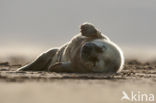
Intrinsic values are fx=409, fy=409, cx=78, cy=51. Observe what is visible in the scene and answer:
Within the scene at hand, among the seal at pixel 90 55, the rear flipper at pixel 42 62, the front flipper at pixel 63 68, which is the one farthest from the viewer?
the rear flipper at pixel 42 62

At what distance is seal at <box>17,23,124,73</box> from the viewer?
765cm

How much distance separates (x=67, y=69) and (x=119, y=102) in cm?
460

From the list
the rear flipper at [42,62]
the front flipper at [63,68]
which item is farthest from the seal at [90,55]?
the rear flipper at [42,62]

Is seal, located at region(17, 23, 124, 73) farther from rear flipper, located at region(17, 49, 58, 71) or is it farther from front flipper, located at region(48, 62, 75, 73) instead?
rear flipper, located at region(17, 49, 58, 71)

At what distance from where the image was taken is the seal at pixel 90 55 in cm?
765

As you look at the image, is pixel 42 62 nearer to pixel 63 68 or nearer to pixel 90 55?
pixel 63 68

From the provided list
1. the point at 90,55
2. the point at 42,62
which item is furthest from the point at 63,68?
the point at 42,62

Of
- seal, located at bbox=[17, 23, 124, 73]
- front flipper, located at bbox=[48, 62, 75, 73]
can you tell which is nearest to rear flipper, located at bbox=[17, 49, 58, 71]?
seal, located at bbox=[17, 23, 124, 73]

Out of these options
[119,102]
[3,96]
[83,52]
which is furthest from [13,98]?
[83,52]

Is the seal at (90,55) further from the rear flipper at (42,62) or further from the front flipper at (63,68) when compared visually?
the rear flipper at (42,62)

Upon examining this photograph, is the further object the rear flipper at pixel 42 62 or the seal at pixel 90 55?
the rear flipper at pixel 42 62

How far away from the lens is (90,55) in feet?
25.0

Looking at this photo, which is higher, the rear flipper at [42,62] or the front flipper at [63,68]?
the rear flipper at [42,62]

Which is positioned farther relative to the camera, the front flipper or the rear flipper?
the rear flipper
